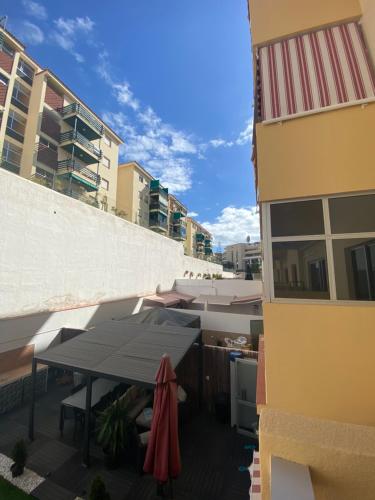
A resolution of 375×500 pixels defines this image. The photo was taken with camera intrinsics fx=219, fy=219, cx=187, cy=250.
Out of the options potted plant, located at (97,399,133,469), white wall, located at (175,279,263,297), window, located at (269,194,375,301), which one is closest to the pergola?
potted plant, located at (97,399,133,469)

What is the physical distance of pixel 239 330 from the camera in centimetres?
1129

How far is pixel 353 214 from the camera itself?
129 inches

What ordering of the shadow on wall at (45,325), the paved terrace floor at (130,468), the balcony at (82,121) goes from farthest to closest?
1. the balcony at (82,121)
2. the shadow on wall at (45,325)
3. the paved terrace floor at (130,468)

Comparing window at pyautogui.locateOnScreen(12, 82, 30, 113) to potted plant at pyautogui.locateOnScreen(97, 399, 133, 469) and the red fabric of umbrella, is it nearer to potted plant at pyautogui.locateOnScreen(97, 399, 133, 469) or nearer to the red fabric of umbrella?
potted plant at pyautogui.locateOnScreen(97, 399, 133, 469)

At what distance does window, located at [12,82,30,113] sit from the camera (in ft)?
67.9

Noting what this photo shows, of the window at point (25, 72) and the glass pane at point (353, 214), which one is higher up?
the window at point (25, 72)

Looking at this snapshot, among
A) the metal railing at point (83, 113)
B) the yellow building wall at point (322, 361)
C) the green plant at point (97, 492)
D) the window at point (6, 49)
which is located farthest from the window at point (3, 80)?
the yellow building wall at point (322, 361)

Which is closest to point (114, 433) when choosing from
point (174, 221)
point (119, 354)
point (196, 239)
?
point (119, 354)

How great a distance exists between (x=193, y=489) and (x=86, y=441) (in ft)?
9.29

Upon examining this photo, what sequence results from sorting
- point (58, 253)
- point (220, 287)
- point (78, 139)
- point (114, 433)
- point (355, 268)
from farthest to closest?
point (78, 139) → point (220, 287) → point (58, 253) → point (114, 433) → point (355, 268)

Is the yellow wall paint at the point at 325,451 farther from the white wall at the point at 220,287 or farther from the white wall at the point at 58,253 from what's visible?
the white wall at the point at 220,287

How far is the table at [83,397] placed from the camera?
662 centimetres

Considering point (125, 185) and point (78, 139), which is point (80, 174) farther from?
point (125, 185)

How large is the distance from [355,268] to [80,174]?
2551 centimetres
